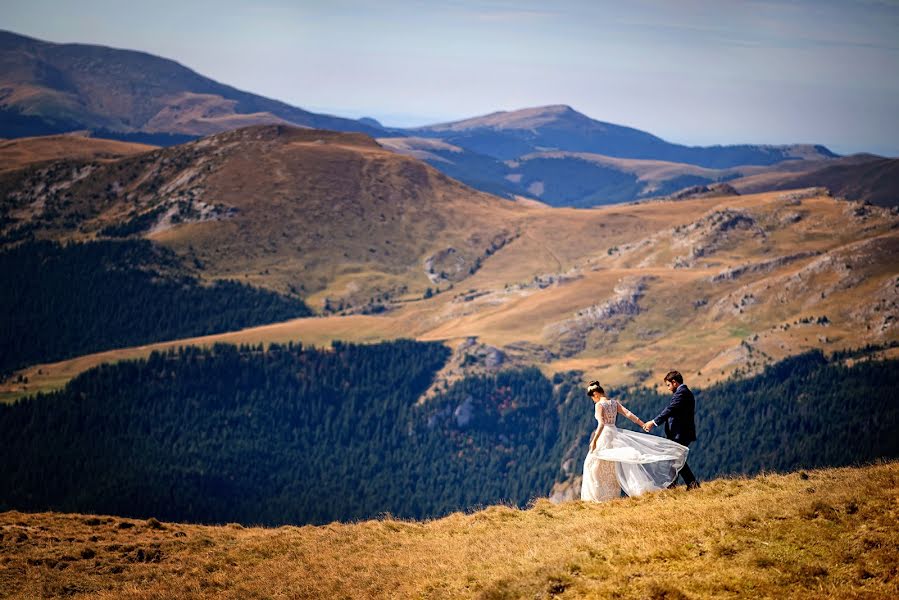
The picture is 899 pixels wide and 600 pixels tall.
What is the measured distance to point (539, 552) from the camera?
1204 inches

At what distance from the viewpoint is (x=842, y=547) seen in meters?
26.5

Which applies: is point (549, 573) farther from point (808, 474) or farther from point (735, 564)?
point (808, 474)

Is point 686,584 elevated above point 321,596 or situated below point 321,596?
above

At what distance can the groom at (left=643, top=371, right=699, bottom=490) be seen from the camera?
35.4 m

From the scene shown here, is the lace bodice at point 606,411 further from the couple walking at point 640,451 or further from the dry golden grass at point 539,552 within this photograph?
the dry golden grass at point 539,552

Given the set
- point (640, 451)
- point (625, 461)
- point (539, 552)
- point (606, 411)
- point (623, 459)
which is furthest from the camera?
point (606, 411)

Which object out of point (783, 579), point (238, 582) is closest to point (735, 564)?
point (783, 579)

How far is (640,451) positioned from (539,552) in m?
8.29

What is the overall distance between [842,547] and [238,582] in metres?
25.3

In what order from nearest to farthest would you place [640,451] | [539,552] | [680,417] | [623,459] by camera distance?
[539,552] → [680,417] → [623,459] → [640,451]

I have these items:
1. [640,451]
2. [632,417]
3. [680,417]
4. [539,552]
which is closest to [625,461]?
[640,451]

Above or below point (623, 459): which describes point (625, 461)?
below

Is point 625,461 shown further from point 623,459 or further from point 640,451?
Result: point 640,451

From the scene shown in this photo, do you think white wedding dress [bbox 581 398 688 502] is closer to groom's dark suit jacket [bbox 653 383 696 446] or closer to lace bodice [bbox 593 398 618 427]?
lace bodice [bbox 593 398 618 427]
